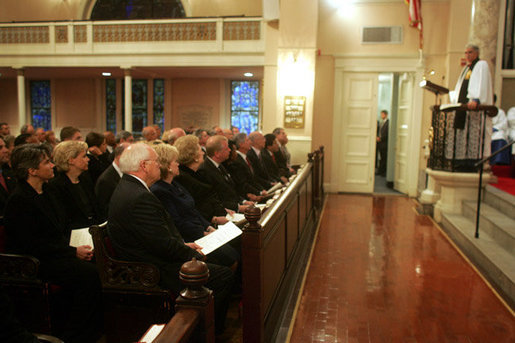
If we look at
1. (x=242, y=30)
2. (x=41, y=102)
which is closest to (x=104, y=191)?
(x=242, y=30)

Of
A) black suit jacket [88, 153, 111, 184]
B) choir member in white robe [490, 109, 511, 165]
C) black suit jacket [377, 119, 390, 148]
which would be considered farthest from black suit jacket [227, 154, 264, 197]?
black suit jacket [377, 119, 390, 148]

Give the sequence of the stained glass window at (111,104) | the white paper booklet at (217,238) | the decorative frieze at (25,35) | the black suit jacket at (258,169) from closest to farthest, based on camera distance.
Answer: the white paper booklet at (217,238) < the black suit jacket at (258,169) < the decorative frieze at (25,35) < the stained glass window at (111,104)

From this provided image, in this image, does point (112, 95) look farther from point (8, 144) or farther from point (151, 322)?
point (151, 322)

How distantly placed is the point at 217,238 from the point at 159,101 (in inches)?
519

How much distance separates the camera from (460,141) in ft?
20.7

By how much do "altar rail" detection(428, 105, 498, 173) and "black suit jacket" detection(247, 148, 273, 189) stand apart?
270cm

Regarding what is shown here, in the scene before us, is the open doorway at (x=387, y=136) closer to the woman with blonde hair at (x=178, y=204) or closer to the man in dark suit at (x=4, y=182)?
the woman with blonde hair at (x=178, y=204)

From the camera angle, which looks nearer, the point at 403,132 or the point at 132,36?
the point at 403,132

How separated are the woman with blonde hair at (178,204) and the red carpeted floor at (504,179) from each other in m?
4.44

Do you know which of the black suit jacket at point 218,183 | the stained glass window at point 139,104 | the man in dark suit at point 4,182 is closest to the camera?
the man in dark suit at point 4,182

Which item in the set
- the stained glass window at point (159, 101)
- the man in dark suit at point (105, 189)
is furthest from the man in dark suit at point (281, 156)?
the stained glass window at point (159, 101)

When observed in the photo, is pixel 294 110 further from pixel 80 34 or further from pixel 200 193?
pixel 80 34

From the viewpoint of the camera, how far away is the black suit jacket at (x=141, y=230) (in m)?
2.50

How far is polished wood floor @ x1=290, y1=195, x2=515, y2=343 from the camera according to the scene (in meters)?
3.19
